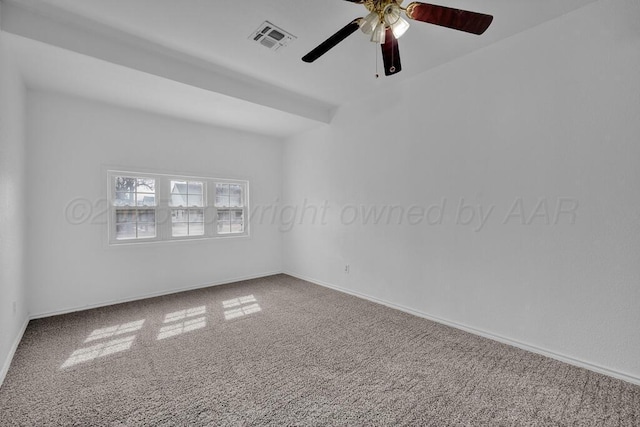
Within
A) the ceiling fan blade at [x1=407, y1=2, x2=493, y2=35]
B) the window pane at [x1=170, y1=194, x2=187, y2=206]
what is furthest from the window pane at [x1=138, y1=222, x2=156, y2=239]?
the ceiling fan blade at [x1=407, y1=2, x2=493, y2=35]

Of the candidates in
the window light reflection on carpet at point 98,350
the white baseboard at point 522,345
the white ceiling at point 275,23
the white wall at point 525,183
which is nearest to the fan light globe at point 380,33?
the white ceiling at point 275,23

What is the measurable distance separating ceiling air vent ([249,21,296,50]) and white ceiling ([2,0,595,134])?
0.06 meters

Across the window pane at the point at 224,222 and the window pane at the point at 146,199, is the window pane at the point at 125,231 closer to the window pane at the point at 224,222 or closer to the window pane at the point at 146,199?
the window pane at the point at 146,199

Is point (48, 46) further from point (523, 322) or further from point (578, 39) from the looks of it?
point (523, 322)

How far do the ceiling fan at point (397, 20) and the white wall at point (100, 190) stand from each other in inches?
123

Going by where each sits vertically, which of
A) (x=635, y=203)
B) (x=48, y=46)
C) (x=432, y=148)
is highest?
(x=48, y=46)

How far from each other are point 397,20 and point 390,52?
0.23m

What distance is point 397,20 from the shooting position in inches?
75.9

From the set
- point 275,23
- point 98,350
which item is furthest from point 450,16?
point 98,350

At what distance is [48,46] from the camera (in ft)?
A: 7.88

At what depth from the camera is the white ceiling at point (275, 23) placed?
2252 millimetres

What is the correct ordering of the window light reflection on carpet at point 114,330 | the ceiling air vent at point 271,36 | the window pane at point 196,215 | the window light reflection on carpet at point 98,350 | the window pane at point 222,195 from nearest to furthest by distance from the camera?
the window light reflection on carpet at point 98,350 → the ceiling air vent at point 271,36 → the window light reflection on carpet at point 114,330 → the window pane at point 196,215 → the window pane at point 222,195

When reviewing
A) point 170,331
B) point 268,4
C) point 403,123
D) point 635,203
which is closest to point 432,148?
point 403,123

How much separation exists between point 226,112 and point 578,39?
152 inches
